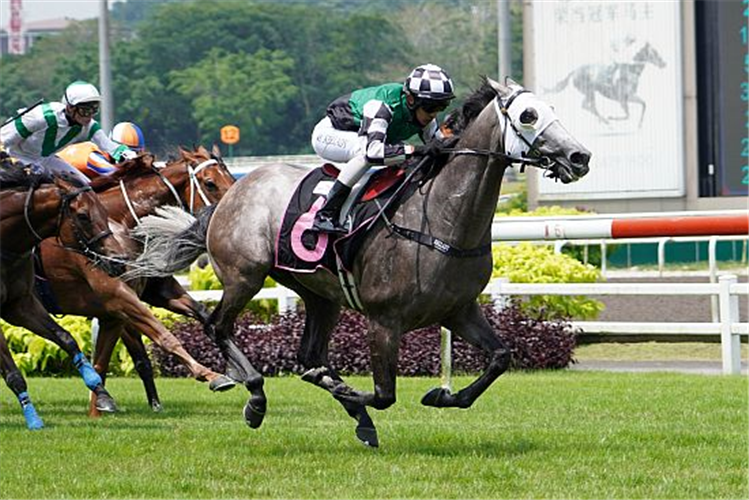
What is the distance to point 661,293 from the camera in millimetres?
13500

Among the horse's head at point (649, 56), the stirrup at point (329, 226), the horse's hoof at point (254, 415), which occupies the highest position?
the horse's head at point (649, 56)

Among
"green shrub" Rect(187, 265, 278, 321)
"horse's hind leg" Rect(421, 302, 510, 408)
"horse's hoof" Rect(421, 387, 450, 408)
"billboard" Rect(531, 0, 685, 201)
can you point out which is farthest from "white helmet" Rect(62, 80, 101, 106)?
"billboard" Rect(531, 0, 685, 201)

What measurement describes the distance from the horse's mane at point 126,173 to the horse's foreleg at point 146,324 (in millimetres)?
1015

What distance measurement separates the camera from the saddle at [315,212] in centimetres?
845

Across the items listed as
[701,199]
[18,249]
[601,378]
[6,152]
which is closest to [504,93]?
[18,249]

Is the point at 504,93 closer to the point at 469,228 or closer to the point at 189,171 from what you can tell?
the point at 469,228

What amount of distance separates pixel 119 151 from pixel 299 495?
5.28 metres

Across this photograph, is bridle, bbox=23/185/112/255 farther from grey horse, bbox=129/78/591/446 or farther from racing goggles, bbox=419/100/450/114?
racing goggles, bbox=419/100/450/114

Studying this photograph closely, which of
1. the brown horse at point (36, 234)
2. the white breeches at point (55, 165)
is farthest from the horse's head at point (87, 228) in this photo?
the white breeches at point (55, 165)

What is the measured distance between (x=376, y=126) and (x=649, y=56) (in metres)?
19.8

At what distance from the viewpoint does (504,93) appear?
8.10m

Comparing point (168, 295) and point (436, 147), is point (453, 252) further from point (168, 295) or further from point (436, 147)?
point (168, 295)

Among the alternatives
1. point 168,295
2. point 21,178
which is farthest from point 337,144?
point 168,295

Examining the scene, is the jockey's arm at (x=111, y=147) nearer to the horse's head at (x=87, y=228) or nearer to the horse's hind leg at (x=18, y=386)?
the horse's head at (x=87, y=228)
